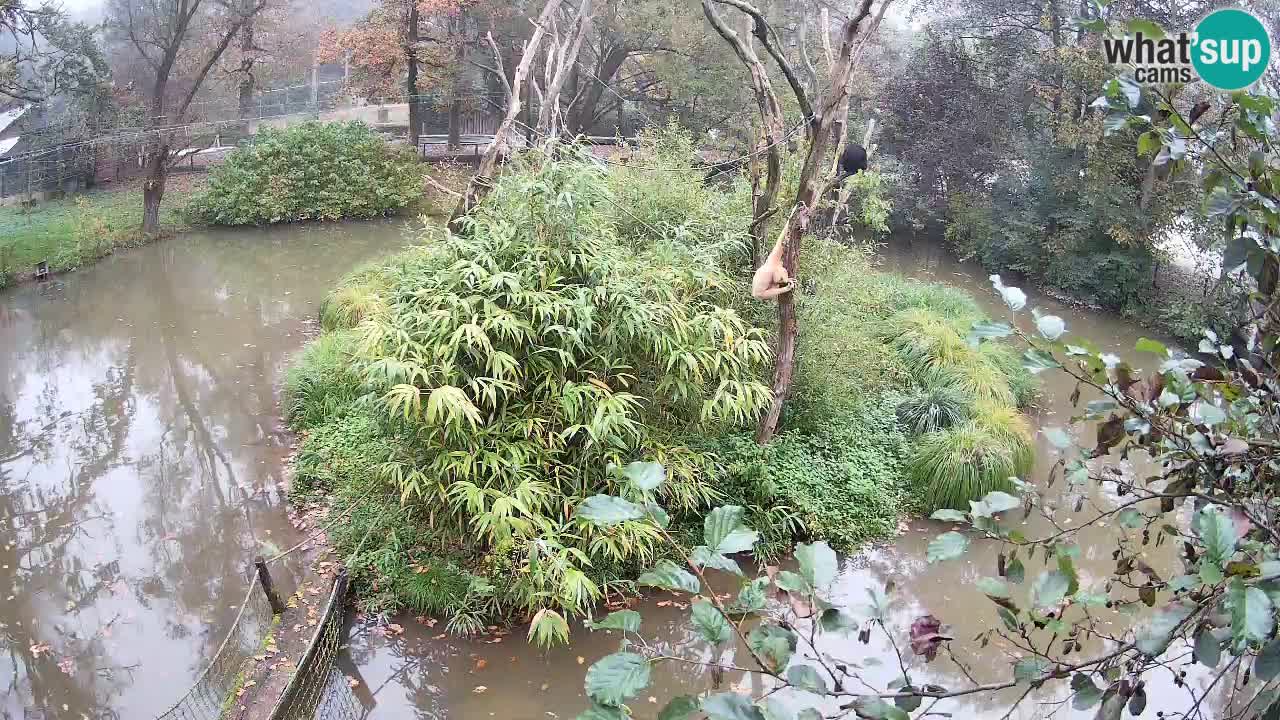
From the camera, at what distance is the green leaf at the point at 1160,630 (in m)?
0.98

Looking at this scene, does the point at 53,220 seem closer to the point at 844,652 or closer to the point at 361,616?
the point at 361,616

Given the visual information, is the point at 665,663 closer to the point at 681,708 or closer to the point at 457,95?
the point at 681,708

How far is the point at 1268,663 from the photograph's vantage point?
90 cm

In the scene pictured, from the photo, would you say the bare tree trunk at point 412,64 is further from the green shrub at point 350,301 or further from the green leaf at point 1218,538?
the green leaf at point 1218,538

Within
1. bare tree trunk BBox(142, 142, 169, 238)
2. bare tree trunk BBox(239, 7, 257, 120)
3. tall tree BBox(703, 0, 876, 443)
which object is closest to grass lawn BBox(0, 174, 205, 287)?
bare tree trunk BBox(142, 142, 169, 238)

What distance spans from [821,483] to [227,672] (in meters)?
3.28

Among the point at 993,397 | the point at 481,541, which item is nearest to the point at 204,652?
the point at 481,541

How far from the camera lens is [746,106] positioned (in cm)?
1321

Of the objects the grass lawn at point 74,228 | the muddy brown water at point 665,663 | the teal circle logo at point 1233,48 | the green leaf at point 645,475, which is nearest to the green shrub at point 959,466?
the muddy brown water at point 665,663

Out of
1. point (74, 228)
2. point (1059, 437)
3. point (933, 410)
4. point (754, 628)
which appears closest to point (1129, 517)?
point (1059, 437)

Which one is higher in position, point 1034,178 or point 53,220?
point 1034,178

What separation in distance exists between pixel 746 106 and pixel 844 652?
10271 millimetres

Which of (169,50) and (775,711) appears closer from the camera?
(775,711)

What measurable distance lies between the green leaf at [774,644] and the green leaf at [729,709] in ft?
0.28
